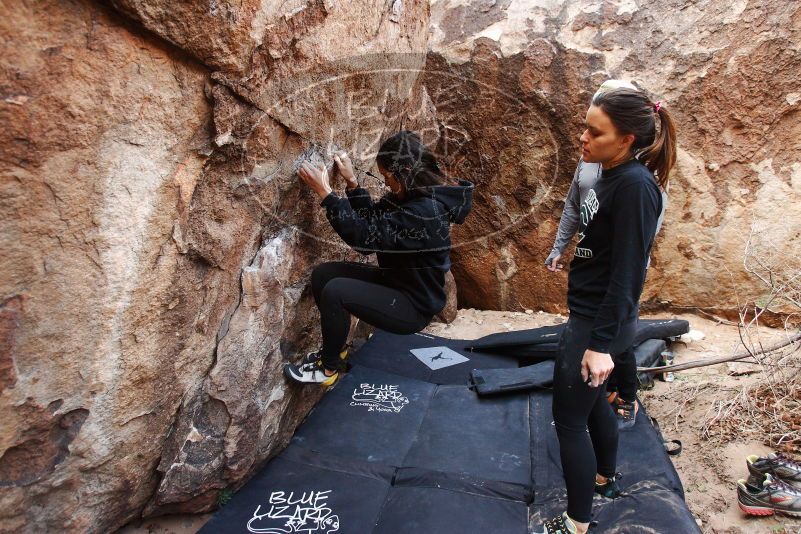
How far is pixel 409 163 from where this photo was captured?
2.27 metres

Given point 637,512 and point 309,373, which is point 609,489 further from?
point 309,373

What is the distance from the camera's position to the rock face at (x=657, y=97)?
352 centimetres

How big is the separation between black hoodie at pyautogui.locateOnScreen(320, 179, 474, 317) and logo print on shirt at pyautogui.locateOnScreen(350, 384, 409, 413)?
0.65 meters

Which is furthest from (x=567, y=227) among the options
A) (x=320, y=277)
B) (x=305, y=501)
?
(x=305, y=501)

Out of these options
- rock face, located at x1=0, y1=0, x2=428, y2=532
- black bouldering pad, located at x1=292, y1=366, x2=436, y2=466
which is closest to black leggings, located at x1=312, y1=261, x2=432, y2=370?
rock face, located at x1=0, y1=0, x2=428, y2=532

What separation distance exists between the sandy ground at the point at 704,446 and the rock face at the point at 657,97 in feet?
1.76

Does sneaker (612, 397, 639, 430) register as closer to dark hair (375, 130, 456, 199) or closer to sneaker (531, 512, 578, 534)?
sneaker (531, 512, 578, 534)

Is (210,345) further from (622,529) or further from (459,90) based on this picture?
(459,90)

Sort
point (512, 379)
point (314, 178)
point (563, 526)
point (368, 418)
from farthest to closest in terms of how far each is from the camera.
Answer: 1. point (512, 379)
2. point (368, 418)
3. point (314, 178)
4. point (563, 526)

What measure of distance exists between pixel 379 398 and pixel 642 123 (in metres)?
1.87

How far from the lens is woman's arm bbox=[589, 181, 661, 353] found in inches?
61.6

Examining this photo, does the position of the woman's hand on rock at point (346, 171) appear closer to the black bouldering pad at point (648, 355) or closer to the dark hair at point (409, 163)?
the dark hair at point (409, 163)

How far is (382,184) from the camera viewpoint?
3.43 metres

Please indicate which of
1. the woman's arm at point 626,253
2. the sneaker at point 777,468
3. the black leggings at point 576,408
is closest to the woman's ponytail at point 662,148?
the woman's arm at point 626,253
